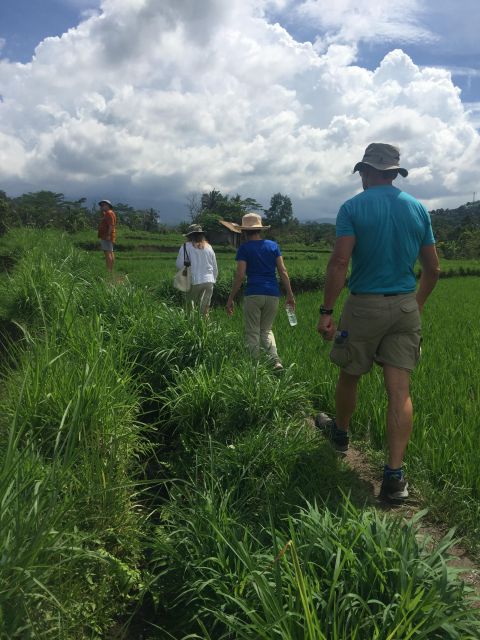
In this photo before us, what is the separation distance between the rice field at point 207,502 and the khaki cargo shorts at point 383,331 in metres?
0.59

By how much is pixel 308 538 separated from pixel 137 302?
3566 mm

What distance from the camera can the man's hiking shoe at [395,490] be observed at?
2314mm

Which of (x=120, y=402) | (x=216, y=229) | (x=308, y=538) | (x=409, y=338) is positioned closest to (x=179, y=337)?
(x=120, y=402)

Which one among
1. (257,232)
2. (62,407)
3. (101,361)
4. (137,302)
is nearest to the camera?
(62,407)

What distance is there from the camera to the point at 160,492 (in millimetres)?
A: 2791

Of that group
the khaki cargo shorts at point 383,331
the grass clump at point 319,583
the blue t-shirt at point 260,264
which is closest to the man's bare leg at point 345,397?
the khaki cargo shorts at point 383,331

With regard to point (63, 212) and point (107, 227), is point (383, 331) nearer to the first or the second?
point (107, 227)

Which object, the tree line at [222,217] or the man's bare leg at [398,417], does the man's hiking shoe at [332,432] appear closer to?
the man's bare leg at [398,417]

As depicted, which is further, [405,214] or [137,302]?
[137,302]

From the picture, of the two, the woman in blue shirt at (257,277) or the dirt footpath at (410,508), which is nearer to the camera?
the dirt footpath at (410,508)

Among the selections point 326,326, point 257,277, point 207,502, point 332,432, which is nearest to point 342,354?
point 326,326

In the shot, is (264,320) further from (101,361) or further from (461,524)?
(461,524)

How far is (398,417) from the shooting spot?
2383mm

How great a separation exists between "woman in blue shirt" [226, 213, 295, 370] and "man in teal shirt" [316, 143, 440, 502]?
1.72m
